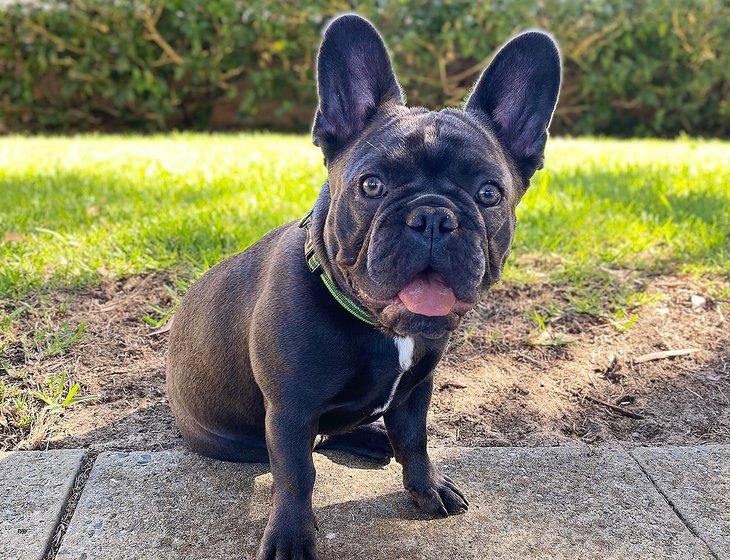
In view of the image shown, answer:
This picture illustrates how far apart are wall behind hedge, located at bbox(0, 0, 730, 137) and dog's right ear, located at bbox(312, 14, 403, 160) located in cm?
757

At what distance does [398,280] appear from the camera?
235cm

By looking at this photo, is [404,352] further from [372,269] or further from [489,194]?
[489,194]

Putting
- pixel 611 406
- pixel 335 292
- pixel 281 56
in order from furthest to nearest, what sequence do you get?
pixel 281 56, pixel 611 406, pixel 335 292

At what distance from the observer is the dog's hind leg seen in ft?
10.6

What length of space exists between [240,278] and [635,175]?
4.98 meters

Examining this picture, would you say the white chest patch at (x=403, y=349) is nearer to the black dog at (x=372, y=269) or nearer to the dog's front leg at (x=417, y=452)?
the black dog at (x=372, y=269)

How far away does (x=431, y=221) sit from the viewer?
232 cm

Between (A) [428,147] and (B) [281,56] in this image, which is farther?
(B) [281,56]

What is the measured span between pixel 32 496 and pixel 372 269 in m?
1.51

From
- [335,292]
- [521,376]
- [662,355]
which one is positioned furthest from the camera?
[662,355]

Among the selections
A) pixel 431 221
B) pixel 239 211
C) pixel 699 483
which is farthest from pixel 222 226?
pixel 699 483

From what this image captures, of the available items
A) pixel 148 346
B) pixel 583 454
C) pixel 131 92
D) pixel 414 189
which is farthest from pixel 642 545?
→ pixel 131 92

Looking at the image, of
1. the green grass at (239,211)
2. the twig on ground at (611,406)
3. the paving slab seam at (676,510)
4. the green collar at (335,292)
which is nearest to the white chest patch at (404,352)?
the green collar at (335,292)

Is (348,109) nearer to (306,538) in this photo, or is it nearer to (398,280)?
(398,280)
